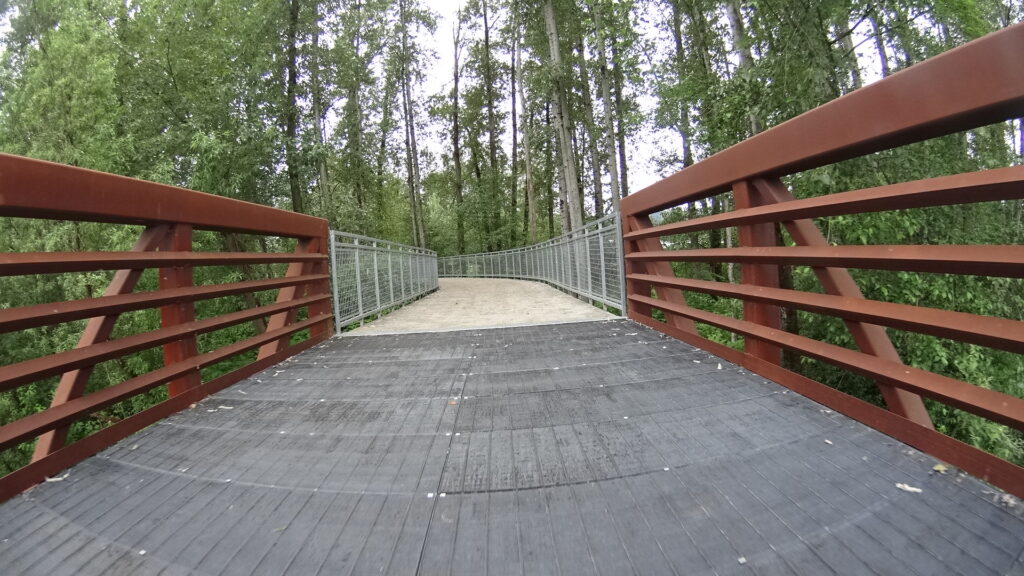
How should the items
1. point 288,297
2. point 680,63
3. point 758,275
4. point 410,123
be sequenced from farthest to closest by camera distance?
point 410,123 → point 680,63 → point 288,297 → point 758,275

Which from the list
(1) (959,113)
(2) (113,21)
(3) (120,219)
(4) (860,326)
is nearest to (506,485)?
(4) (860,326)

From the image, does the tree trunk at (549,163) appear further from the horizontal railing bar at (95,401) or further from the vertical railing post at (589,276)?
the horizontal railing bar at (95,401)

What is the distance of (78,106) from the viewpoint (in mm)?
8711

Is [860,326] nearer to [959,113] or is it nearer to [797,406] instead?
[797,406]

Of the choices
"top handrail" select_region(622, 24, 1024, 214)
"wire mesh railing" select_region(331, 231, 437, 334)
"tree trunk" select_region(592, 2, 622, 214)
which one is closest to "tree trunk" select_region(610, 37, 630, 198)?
"tree trunk" select_region(592, 2, 622, 214)

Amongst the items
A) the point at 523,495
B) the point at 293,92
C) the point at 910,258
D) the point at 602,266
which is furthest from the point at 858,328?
the point at 293,92

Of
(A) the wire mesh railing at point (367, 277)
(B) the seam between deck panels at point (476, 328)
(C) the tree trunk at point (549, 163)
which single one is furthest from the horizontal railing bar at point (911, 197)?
(C) the tree trunk at point (549, 163)

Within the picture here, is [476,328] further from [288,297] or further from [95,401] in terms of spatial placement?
[95,401]

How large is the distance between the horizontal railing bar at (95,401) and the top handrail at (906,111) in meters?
3.60

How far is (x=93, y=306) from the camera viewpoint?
6.78ft

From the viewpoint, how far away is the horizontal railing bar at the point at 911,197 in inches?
51.2

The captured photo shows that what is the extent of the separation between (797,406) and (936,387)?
664 mm

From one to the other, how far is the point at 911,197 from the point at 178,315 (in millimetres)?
3906

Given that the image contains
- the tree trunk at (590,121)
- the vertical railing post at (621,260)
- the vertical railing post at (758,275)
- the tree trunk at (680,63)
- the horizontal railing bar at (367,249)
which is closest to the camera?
the vertical railing post at (758,275)
